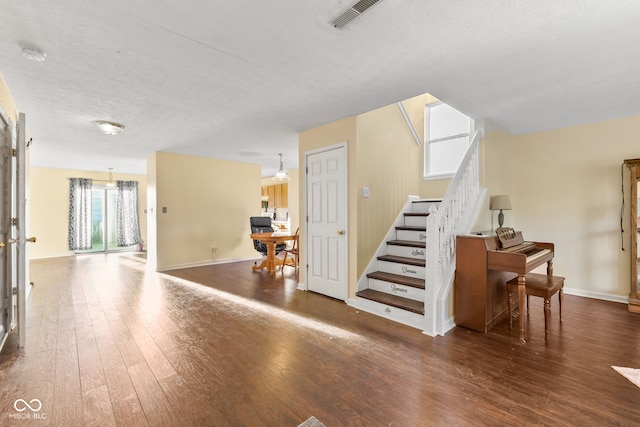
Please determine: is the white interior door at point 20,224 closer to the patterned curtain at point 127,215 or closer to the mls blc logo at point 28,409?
the mls blc logo at point 28,409

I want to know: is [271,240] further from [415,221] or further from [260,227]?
[415,221]

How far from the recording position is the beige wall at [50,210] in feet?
24.0

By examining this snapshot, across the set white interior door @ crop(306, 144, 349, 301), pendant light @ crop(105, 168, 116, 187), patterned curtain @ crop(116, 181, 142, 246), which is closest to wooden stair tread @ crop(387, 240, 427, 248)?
white interior door @ crop(306, 144, 349, 301)

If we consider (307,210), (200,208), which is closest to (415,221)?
(307,210)

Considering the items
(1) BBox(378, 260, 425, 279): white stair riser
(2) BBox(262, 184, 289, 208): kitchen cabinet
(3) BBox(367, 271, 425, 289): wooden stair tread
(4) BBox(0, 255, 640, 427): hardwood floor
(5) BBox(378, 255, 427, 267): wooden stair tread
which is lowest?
(4) BBox(0, 255, 640, 427): hardwood floor

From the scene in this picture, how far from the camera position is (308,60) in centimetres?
233

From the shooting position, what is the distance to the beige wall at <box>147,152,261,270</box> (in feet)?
19.0

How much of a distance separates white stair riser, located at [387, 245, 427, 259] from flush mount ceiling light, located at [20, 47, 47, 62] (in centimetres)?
395

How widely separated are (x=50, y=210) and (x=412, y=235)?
9.10 m

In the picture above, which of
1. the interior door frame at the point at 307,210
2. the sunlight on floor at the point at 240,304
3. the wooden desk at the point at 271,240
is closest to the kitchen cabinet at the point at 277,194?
the wooden desk at the point at 271,240

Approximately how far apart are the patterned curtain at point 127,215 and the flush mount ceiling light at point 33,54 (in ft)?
24.0

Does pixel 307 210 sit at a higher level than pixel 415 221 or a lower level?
higher

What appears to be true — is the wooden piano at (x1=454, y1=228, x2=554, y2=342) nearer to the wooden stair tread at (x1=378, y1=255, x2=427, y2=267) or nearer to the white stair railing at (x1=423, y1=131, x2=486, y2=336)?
the white stair railing at (x1=423, y1=131, x2=486, y2=336)

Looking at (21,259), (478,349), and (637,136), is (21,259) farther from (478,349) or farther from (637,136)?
(637,136)
